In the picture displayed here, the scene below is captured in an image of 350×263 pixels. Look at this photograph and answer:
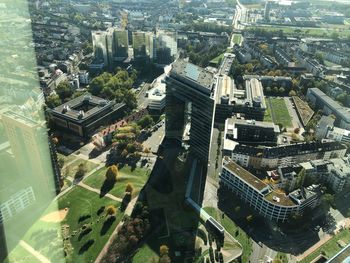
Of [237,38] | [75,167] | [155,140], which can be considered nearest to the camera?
[75,167]

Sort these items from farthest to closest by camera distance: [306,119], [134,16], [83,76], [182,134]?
1. [134,16]
2. [83,76]
3. [306,119]
4. [182,134]

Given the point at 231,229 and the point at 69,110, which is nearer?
the point at 231,229

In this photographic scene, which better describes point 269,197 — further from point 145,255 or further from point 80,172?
point 80,172

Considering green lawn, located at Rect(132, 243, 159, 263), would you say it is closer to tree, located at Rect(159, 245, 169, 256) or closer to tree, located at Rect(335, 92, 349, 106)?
tree, located at Rect(159, 245, 169, 256)

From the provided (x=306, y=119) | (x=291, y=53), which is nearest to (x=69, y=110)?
(x=306, y=119)

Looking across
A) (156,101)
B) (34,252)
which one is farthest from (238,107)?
(34,252)

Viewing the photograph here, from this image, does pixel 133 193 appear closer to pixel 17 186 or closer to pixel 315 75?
pixel 17 186

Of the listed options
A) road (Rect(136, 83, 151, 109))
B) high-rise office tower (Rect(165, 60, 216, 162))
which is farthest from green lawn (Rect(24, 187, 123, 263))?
road (Rect(136, 83, 151, 109))
